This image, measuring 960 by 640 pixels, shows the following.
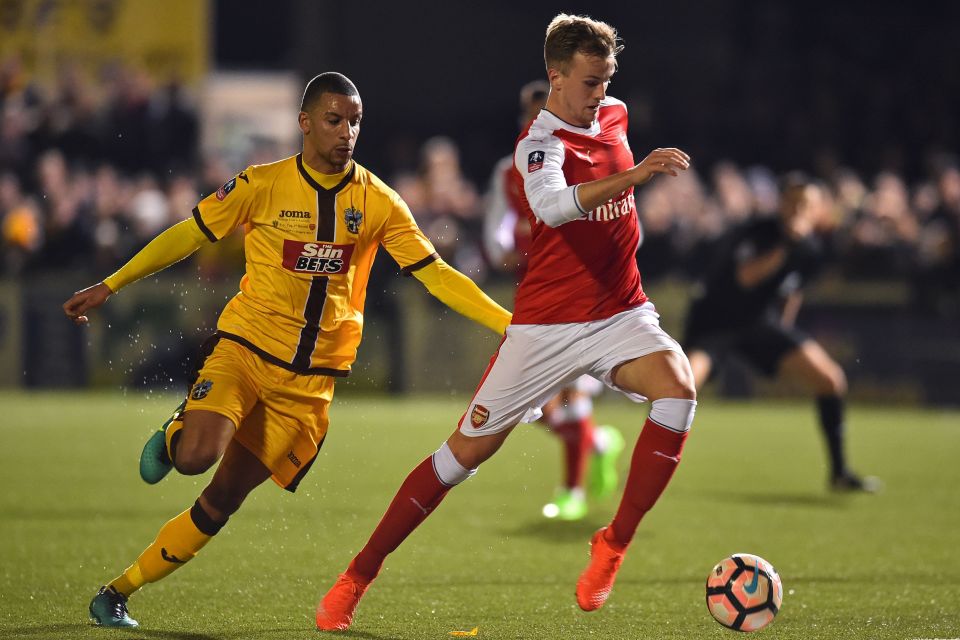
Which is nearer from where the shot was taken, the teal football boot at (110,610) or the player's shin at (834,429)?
the teal football boot at (110,610)

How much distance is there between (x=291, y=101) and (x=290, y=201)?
2745 centimetres

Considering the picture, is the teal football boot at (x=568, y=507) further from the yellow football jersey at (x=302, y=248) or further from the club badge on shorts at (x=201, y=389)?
the club badge on shorts at (x=201, y=389)

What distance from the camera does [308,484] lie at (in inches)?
419

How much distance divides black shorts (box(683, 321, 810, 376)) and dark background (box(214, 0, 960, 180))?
7652 millimetres

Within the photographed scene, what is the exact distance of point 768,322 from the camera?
33.6 ft

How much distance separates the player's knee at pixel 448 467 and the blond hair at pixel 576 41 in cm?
147

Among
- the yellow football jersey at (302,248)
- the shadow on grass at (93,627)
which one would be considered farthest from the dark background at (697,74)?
the shadow on grass at (93,627)

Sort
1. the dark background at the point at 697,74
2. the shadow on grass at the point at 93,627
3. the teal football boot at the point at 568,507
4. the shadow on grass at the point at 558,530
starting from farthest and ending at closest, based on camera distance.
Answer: the dark background at the point at 697,74, the teal football boot at the point at 568,507, the shadow on grass at the point at 558,530, the shadow on grass at the point at 93,627

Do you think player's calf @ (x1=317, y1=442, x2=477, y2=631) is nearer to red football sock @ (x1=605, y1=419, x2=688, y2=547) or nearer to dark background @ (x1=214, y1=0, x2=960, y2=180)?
red football sock @ (x1=605, y1=419, x2=688, y2=547)

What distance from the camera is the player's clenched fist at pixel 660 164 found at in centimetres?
504

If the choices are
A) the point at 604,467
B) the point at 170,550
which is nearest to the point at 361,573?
the point at 170,550

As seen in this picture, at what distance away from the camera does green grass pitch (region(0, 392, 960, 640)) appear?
5.84 m

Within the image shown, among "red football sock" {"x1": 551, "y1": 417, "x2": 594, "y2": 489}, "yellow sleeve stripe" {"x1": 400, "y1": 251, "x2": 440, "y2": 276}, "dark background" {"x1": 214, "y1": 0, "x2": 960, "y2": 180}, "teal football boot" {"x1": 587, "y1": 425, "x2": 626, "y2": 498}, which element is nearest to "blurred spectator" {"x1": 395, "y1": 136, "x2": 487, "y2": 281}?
"dark background" {"x1": 214, "y1": 0, "x2": 960, "y2": 180}

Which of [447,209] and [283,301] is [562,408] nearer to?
[283,301]
